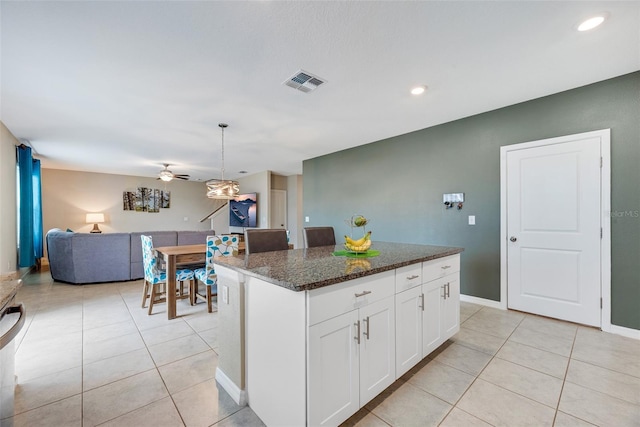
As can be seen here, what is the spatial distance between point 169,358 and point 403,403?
1824 millimetres

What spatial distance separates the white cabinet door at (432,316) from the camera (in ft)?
6.53

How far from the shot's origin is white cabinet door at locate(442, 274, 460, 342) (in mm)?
2229

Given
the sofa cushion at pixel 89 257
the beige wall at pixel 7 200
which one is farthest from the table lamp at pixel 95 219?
the beige wall at pixel 7 200

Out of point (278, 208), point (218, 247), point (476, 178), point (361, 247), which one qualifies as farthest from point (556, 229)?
point (278, 208)

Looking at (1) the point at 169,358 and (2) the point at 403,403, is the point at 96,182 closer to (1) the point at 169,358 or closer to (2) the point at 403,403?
(1) the point at 169,358

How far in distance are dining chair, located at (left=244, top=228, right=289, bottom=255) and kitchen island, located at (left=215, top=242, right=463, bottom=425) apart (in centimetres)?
57

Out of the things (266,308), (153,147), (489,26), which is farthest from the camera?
(153,147)

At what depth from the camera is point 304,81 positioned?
2.52 m

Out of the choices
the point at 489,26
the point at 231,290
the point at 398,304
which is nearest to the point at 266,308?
the point at 231,290

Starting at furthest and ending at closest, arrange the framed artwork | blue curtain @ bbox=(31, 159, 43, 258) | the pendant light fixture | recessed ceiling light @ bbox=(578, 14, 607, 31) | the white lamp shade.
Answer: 1. the framed artwork
2. the white lamp shade
3. blue curtain @ bbox=(31, 159, 43, 258)
4. the pendant light fixture
5. recessed ceiling light @ bbox=(578, 14, 607, 31)

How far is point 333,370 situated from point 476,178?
10.2ft

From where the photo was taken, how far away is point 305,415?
48.6 inches

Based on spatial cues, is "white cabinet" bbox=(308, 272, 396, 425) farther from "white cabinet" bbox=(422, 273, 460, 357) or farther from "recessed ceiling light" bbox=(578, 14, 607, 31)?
"recessed ceiling light" bbox=(578, 14, 607, 31)

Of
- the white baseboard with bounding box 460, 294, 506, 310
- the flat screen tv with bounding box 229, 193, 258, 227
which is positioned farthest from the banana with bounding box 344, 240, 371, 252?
the flat screen tv with bounding box 229, 193, 258, 227
